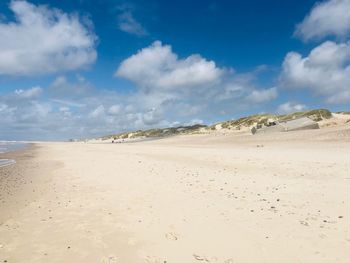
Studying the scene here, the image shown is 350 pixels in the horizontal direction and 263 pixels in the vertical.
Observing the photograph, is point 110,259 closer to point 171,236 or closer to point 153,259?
point 153,259

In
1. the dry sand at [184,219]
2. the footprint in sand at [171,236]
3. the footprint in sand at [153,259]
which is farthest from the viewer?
the footprint in sand at [171,236]

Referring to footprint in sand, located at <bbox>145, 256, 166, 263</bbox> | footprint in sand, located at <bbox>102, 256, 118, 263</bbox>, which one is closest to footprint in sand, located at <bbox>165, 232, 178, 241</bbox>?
footprint in sand, located at <bbox>145, 256, 166, 263</bbox>

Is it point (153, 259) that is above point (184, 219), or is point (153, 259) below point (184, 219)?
below

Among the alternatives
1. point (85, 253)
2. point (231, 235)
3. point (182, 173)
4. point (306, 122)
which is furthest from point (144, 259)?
point (306, 122)

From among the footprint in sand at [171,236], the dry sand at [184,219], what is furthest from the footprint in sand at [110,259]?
the footprint in sand at [171,236]

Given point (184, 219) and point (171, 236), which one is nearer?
point (171, 236)

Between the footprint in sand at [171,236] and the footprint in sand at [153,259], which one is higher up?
the footprint in sand at [171,236]

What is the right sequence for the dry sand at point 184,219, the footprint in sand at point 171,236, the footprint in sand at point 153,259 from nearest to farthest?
the footprint in sand at point 153,259, the dry sand at point 184,219, the footprint in sand at point 171,236

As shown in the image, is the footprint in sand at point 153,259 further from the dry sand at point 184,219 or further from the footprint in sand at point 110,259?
the footprint in sand at point 110,259

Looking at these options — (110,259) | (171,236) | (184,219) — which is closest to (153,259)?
(110,259)

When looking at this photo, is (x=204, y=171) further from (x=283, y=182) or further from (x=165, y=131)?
(x=165, y=131)

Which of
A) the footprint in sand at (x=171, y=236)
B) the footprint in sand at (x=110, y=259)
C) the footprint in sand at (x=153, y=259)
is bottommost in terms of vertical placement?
the footprint in sand at (x=153, y=259)

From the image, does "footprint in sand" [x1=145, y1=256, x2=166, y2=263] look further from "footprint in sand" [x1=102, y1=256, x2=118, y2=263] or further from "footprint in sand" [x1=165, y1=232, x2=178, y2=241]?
"footprint in sand" [x1=165, y1=232, x2=178, y2=241]

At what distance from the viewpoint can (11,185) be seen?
1788cm
